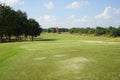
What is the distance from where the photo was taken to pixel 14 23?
209ft

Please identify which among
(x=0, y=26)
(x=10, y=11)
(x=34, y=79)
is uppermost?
(x=10, y=11)

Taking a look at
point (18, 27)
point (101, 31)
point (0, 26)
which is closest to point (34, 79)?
point (0, 26)

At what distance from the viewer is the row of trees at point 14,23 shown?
204 ft

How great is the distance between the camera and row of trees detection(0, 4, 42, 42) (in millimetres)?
62156

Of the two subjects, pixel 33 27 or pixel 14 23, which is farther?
pixel 33 27

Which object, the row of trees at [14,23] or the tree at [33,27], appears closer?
the row of trees at [14,23]

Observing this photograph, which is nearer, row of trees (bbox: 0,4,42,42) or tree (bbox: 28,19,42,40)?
row of trees (bbox: 0,4,42,42)

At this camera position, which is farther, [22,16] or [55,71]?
[22,16]

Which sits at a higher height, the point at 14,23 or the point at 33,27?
the point at 14,23

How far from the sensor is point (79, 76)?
12.4m

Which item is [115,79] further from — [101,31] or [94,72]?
[101,31]

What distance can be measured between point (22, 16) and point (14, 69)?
205 ft

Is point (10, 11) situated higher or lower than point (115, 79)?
higher

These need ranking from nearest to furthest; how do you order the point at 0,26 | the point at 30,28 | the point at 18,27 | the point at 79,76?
the point at 79,76 → the point at 0,26 → the point at 18,27 → the point at 30,28
